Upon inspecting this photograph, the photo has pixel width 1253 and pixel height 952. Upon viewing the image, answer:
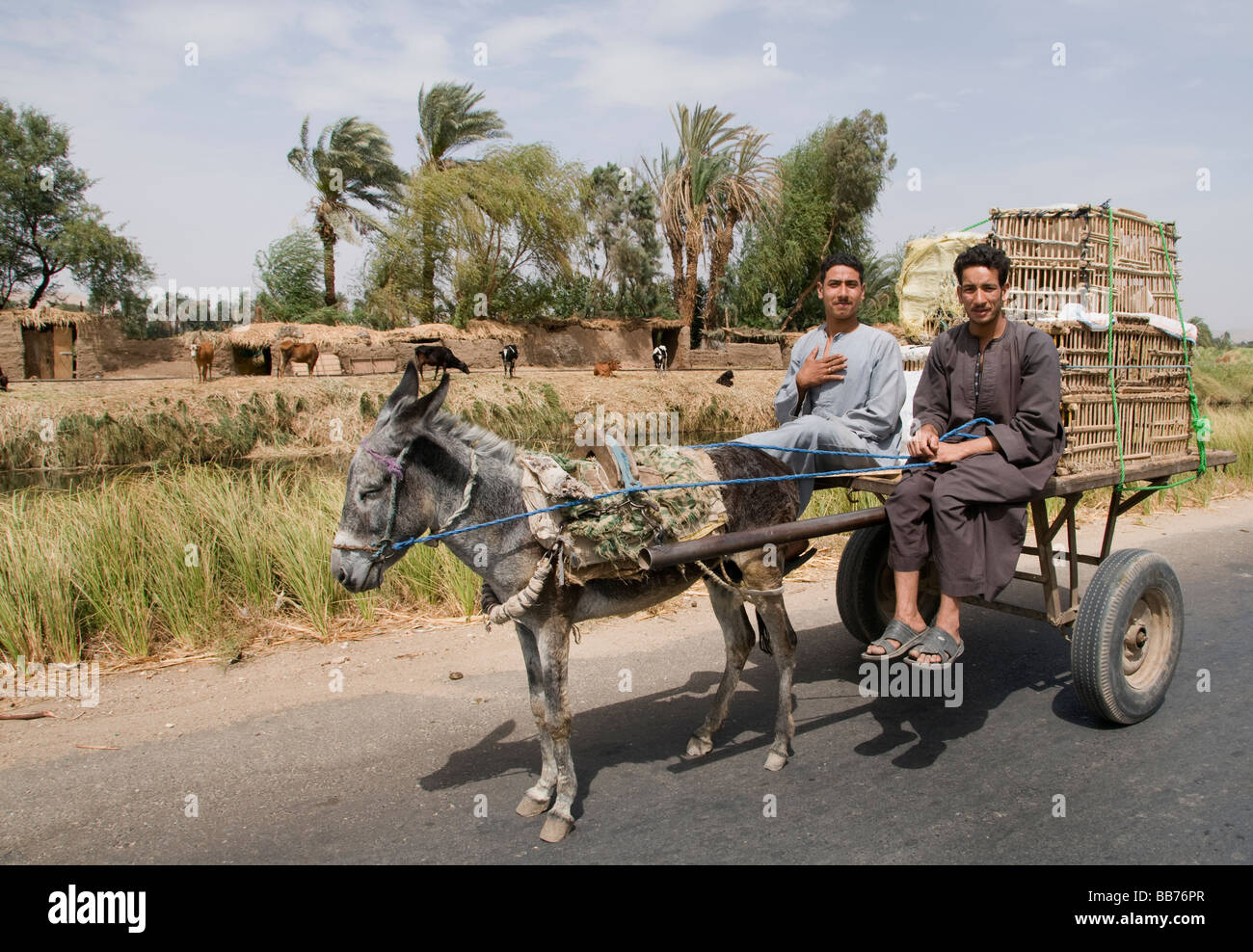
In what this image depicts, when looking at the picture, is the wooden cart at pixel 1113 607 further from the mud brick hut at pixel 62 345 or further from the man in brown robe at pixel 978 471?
the mud brick hut at pixel 62 345

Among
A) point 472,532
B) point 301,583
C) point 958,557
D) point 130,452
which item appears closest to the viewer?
point 472,532

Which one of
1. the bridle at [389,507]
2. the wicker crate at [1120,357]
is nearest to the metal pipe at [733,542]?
the bridle at [389,507]

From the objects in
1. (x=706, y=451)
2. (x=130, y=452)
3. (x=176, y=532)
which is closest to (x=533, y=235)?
(x=130, y=452)

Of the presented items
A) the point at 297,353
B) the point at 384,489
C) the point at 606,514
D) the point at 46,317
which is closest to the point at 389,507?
the point at 384,489

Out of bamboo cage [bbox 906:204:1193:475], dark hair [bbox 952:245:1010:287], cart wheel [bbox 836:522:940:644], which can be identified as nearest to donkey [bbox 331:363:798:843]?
dark hair [bbox 952:245:1010:287]

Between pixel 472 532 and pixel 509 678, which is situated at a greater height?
pixel 472 532

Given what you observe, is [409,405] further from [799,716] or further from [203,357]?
[203,357]

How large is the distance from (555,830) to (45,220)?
39.4 meters

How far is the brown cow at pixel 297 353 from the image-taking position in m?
27.4

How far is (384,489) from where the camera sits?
11.2ft
